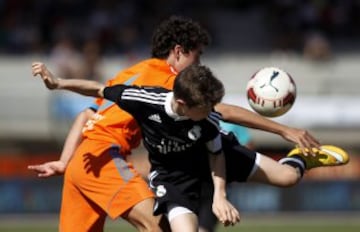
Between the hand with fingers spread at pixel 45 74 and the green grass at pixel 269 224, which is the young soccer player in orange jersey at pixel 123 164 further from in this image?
the green grass at pixel 269 224

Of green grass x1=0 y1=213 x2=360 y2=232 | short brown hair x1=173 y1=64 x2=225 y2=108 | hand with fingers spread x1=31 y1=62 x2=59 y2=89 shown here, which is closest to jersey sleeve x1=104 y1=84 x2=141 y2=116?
hand with fingers spread x1=31 y1=62 x2=59 y2=89

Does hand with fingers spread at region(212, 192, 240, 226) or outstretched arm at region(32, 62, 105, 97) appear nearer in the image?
hand with fingers spread at region(212, 192, 240, 226)

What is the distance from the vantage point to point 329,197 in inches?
617

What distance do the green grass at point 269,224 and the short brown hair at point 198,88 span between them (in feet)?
22.3

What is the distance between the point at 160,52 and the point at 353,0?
12476 mm

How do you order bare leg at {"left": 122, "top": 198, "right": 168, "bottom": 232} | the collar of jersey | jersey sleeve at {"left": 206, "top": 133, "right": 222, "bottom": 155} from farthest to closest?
bare leg at {"left": 122, "top": 198, "right": 168, "bottom": 232} → jersey sleeve at {"left": 206, "top": 133, "right": 222, "bottom": 155} → the collar of jersey

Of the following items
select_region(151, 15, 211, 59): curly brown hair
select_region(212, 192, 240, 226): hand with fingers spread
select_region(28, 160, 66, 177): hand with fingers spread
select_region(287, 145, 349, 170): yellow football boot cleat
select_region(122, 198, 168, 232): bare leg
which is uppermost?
select_region(151, 15, 211, 59): curly brown hair

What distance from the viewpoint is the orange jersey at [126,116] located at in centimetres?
734

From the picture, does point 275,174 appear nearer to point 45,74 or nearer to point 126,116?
point 126,116

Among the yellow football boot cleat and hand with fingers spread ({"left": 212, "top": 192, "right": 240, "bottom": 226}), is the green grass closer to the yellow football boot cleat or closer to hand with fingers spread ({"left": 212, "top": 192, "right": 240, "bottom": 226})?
the yellow football boot cleat

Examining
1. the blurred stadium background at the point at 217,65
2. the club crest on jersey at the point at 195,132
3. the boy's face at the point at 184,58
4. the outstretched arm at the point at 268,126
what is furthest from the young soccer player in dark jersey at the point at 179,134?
the blurred stadium background at the point at 217,65

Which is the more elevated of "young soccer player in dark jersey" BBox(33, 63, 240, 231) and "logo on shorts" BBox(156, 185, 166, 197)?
"young soccer player in dark jersey" BBox(33, 63, 240, 231)

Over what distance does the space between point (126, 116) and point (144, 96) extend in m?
0.38

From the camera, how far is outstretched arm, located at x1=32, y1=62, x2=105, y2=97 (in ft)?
23.3
